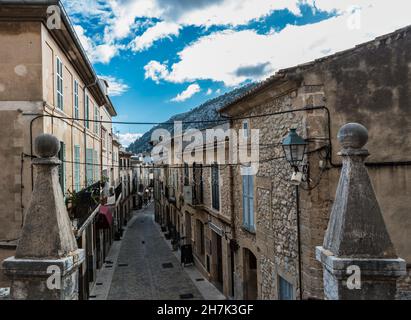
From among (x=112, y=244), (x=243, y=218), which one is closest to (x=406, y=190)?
(x=243, y=218)

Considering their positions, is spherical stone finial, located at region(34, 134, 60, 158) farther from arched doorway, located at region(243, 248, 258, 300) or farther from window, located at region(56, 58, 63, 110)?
arched doorway, located at region(243, 248, 258, 300)

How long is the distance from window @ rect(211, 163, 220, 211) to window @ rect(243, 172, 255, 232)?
3.30 m

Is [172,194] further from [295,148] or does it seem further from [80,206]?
[295,148]

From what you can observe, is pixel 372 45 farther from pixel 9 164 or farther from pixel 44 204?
pixel 9 164

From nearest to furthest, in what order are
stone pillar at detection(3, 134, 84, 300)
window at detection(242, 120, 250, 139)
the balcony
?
stone pillar at detection(3, 134, 84, 300), window at detection(242, 120, 250, 139), the balcony

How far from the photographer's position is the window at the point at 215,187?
50.3ft

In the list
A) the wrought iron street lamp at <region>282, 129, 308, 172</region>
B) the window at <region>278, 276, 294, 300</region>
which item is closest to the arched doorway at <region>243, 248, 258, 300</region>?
the window at <region>278, 276, 294, 300</region>

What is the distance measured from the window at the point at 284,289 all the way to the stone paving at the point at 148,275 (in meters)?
6.54

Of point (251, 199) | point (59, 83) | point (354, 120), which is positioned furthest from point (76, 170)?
point (354, 120)

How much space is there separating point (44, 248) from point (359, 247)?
3084mm

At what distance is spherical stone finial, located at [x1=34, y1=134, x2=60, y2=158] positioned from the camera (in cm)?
350

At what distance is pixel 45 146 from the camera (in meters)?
3.52

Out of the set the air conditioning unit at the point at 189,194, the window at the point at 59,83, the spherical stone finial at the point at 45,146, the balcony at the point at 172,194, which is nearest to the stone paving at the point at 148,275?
the balcony at the point at 172,194

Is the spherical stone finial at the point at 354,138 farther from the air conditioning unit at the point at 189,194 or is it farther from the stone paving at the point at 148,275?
the air conditioning unit at the point at 189,194
